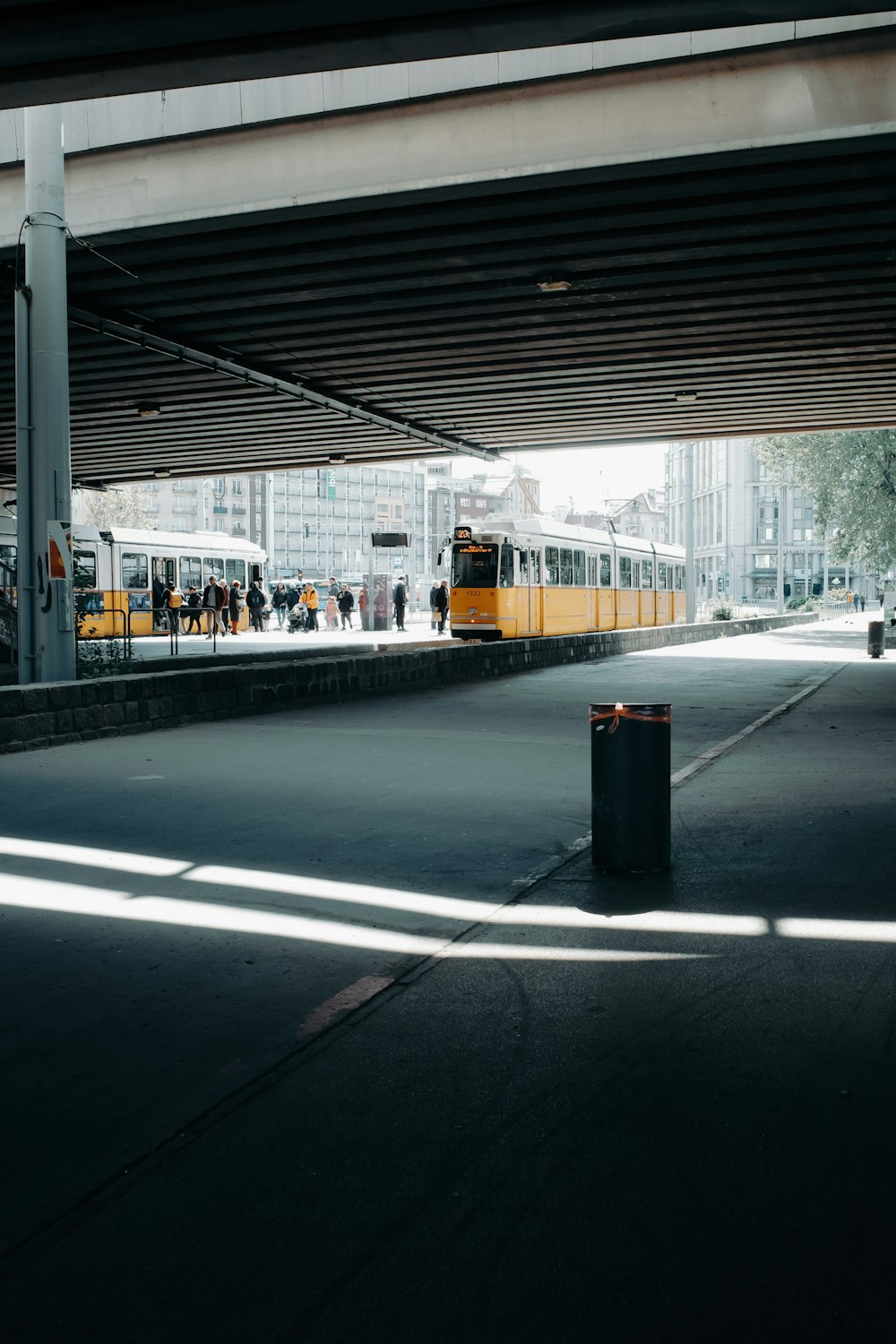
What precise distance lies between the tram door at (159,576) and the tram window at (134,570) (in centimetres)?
29

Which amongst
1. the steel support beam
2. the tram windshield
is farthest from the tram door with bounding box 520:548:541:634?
the steel support beam

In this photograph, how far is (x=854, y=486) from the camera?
138 feet

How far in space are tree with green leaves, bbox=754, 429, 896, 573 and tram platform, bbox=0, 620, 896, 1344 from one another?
1397 inches

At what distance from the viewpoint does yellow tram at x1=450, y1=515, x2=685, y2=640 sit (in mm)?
31281

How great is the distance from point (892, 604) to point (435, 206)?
3202 centimetres

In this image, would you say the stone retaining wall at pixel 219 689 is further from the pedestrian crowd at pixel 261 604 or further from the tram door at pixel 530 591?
the pedestrian crowd at pixel 261 604

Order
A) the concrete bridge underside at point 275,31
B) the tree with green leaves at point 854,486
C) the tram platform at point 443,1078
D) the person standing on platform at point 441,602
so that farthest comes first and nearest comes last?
the tree with green leaves at point 854,486
the person standing on platform at point 441,602
the concrete bridge underside at point 275,31
the tram platform at point 443,1078

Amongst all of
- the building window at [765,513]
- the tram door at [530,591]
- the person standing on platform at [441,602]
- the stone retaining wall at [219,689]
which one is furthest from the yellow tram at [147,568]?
the building window at [765,513]

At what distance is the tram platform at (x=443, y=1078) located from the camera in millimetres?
2693

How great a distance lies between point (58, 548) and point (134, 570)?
22.5 metres

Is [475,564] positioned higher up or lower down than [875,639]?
higher up

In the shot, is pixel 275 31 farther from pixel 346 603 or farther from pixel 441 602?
pixel 346 603

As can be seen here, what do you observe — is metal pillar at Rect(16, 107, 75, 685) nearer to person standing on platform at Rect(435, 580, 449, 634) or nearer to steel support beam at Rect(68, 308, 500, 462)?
steel support beam at Rect(68, 308, 500, 462)

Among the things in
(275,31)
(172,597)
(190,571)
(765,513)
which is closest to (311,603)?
(190,571)
